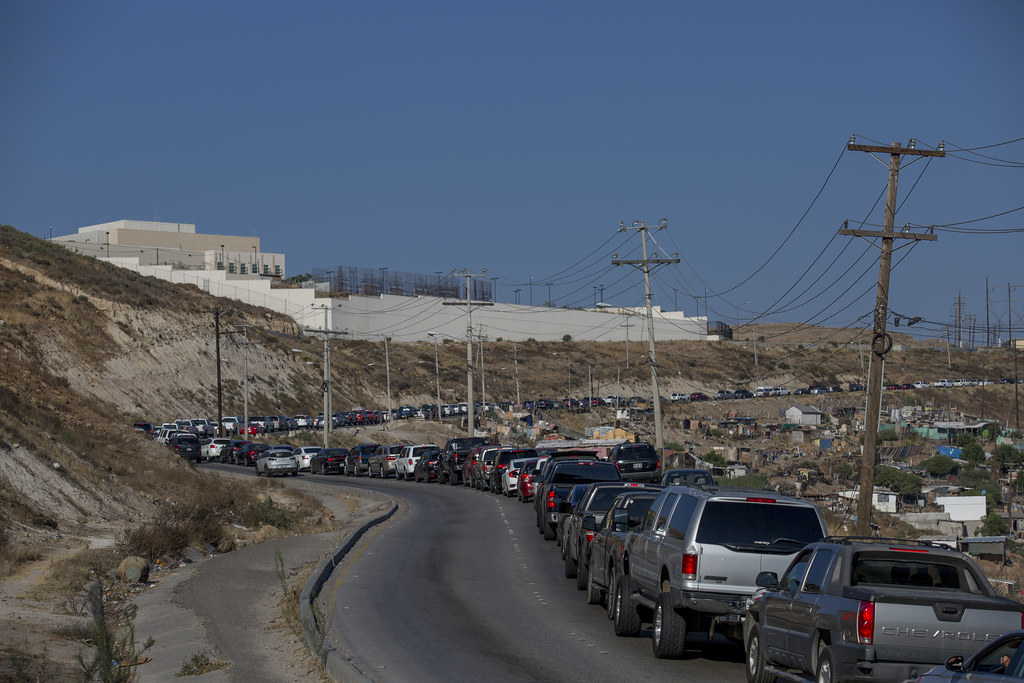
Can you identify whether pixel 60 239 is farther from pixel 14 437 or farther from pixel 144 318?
pixel 14 437

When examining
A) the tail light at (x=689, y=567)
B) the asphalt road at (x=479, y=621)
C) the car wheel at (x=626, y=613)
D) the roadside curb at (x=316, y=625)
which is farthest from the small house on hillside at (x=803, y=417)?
the tail light at (x=689, y=567)

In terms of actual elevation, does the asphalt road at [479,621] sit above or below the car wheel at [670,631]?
below

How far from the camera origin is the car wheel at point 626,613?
1392 cm

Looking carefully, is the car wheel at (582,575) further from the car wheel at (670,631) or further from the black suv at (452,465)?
the black suv at (452,465)

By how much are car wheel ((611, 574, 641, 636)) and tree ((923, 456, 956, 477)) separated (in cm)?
5674

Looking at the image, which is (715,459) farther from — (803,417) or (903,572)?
(903,572)

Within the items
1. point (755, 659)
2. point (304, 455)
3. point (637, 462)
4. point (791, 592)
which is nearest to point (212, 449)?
point (304, 455)

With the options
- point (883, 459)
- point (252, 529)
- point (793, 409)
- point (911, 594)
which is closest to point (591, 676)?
point (911, 594)

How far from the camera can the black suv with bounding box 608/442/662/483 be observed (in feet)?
132

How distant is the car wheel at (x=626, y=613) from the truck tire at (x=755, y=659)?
105 inches

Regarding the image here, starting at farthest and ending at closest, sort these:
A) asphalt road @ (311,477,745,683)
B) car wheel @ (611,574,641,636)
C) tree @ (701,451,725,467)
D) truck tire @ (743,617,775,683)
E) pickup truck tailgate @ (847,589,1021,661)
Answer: tree @ (701,451,725,467) → car wheel @ (611,574,641,636) → asphalt road @ (311,477,745,683) → truck tire @ (743,617,775,683) → pickup truck tailgate @ (847,589,1021,661)

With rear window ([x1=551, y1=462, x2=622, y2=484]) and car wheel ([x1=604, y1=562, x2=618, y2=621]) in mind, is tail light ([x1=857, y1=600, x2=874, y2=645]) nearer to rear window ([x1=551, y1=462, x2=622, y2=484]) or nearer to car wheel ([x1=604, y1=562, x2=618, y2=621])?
car wheel ([x1=604, y1=562, x2=618, y2=621])

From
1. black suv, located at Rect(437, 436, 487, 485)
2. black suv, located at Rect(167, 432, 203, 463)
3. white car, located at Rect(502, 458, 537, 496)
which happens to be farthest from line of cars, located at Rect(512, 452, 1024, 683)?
black suv, located at Rect(167, 432, 203, 463)

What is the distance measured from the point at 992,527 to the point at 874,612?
108ft
